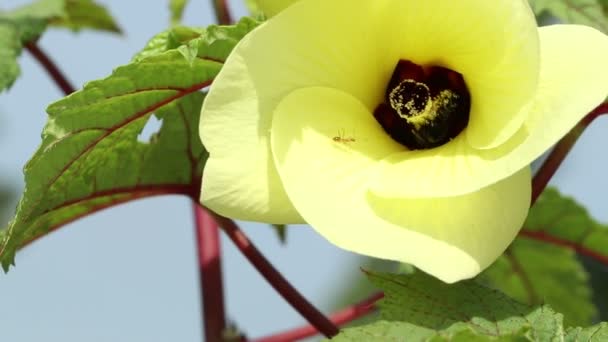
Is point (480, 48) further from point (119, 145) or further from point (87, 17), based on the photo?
point (87, 17)

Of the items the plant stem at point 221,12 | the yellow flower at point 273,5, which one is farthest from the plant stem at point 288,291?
the plant stem at point 221,12

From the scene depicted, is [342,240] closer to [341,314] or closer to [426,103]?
[426,103]

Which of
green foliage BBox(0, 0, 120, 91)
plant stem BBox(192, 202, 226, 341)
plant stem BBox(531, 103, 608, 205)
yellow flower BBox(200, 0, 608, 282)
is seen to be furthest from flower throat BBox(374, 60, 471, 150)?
green foliage BBox(0, 0, 120, 91)

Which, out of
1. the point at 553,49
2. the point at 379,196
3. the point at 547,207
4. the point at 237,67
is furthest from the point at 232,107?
the point at 547,207

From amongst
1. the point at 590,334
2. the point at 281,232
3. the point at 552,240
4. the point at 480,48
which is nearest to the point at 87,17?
the point at 281,232

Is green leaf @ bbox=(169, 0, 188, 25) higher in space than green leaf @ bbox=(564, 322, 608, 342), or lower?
higher

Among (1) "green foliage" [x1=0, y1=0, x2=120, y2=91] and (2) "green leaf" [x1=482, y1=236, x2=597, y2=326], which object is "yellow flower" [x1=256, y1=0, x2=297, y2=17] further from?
(2) "green leaf" [x1=482, y1=236, x2=597, y2=326]
